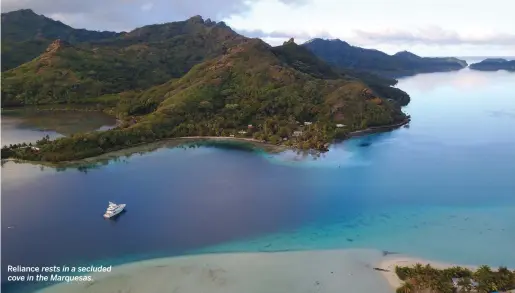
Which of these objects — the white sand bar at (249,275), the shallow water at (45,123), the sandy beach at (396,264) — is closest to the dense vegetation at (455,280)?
the sandy beach at (396,264)

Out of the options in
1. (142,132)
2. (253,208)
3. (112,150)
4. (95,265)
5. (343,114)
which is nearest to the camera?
(95,265)

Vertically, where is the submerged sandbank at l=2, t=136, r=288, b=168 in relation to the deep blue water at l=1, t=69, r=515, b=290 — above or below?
above

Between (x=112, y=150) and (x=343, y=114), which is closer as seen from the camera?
(x=112, y=150)

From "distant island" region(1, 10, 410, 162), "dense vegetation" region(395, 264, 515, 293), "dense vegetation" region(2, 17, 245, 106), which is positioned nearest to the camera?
"dense vegetation" region(395, 264, 515, 293)

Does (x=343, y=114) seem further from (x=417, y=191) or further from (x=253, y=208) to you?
(x=253, y=208)

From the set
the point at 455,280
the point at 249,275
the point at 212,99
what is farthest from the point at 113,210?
the point at 212,99

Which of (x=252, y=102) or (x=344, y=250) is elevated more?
(x=252, y=102)

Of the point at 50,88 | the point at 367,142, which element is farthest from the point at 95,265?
the point at 50,88

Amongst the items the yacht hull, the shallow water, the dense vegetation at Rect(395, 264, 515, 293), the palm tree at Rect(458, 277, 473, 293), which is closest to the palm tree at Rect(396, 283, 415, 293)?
the dense vegetation at Rect(395, 264, 515, 293)

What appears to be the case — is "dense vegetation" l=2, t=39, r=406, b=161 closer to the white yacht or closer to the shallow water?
the shallow water
